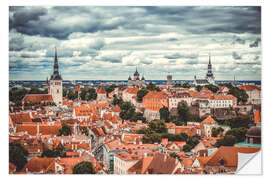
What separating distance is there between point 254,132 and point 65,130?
5.76 m

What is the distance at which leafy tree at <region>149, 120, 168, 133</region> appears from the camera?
36.9 ft

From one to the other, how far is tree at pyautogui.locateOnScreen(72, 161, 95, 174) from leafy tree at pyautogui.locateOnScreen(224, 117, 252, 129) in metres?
4.66

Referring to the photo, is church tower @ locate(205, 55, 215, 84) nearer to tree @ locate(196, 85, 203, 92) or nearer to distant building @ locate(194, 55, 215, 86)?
distant building @ locate(194, 55, 215, 86)

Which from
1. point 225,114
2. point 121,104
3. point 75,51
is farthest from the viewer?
point 121,104

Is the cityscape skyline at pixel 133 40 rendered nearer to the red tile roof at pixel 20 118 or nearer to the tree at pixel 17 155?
the red tile roof at pixel 20 118

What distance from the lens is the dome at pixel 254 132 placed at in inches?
358

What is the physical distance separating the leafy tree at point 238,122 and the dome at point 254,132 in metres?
0.32

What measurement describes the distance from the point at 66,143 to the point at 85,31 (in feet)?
11.3

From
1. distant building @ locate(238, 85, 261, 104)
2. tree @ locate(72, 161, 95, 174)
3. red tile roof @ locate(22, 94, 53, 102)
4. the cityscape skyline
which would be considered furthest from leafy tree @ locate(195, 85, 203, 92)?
tree @ locate(72, 161, 95, 174)

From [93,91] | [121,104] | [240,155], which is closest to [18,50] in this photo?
[93,91]
